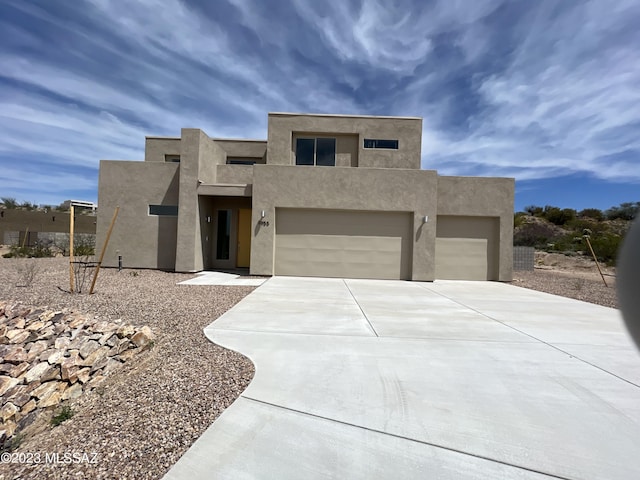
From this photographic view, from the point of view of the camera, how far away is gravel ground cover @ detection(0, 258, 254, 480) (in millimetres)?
2678

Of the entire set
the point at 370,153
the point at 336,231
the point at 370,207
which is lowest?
the point at 336,231

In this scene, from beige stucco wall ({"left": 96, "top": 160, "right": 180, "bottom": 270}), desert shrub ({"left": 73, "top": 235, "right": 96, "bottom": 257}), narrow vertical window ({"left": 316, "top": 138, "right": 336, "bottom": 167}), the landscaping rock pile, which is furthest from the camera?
desert shrub ({"left": 73, "top": 235, "right": 96, "bottom": 257})

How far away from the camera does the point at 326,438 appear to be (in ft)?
9.58

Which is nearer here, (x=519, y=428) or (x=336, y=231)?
(x=519, y=428)

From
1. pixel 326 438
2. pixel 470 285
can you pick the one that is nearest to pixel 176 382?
pixel 326 438

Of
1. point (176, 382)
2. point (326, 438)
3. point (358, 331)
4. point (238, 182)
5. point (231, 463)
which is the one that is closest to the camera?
point (231, 463)

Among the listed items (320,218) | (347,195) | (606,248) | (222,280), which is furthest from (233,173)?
(606,248)

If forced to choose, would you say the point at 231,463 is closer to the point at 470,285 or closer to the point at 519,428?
the point at 519,428

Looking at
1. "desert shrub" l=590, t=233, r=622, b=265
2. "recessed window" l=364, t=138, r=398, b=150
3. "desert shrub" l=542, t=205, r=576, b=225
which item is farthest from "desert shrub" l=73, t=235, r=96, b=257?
"desert shrub" l=542, t=205, r=576, b=225

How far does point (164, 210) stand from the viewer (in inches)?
583

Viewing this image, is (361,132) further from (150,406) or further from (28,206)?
(28,206)

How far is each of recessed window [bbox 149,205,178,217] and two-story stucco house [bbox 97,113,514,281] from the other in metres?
0.04

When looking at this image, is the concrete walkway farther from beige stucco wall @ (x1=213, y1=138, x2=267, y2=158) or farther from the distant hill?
the distant hill

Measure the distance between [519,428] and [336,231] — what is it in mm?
11087
